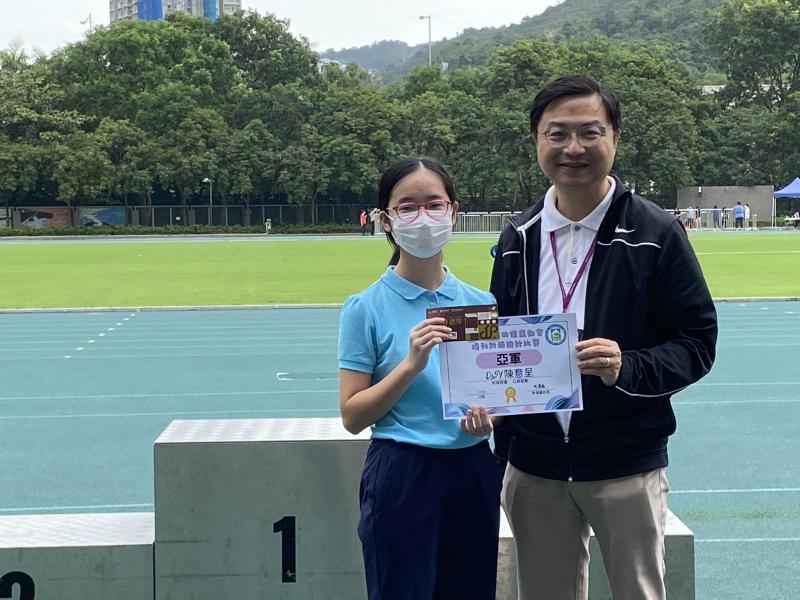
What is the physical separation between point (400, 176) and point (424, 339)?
0.59 m

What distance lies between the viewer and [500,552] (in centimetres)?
342

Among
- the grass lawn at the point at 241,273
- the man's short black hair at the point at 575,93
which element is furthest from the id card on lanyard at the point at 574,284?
the grass lawn at the point at 241,273

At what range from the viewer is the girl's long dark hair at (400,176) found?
111 inches

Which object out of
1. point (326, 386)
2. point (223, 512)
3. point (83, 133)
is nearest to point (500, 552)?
→ point (223, 512)

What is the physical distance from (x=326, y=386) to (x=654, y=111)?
4860cm

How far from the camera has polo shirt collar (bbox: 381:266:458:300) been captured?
2.71 meters

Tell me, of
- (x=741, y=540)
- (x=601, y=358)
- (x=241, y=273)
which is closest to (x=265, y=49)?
(x=241, y=273)

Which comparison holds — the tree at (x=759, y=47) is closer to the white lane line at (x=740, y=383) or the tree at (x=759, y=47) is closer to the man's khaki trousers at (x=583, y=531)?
the white lane line at (x=740, y=383)

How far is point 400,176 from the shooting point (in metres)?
2.83

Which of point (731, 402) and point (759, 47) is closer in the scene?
point (731, 402)

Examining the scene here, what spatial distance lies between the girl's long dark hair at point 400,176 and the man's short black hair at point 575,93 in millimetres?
310

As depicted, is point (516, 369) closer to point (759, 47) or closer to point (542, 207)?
point (542, 207)

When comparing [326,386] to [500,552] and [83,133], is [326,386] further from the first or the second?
[83,133]

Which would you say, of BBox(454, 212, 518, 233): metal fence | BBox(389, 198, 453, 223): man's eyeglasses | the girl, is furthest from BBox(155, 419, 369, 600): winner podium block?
BBox(454, 212, 518, 233): metal fence
